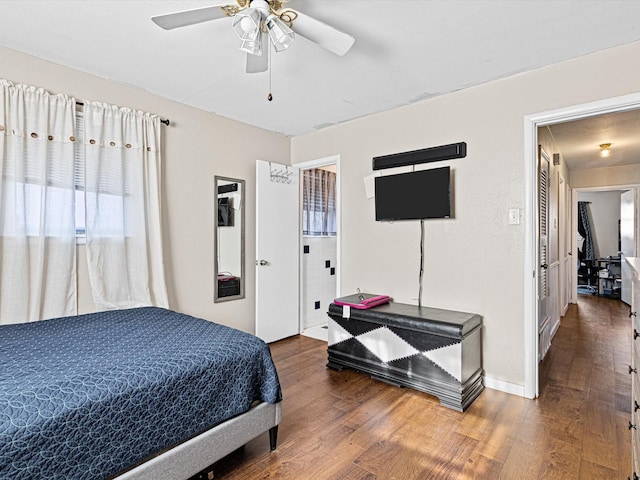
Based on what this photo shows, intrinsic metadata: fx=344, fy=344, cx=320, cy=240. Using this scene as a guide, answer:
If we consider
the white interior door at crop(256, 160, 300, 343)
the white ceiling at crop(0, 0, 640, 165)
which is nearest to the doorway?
the white interior door at crop(256, 160, 300, 343)

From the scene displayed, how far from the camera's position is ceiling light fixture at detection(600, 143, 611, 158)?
430 cm

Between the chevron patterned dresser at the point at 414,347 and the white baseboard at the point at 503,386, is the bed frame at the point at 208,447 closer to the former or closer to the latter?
the chevron patterned dresser at the point at 414,347

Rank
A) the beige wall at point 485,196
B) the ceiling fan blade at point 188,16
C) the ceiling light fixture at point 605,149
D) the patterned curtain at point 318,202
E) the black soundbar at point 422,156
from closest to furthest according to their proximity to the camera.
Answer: the ceiling fan blade at point 188,16, the beige wall at point 485,196, the black soundbar at point 422,156, the ceiling light fixture at point 605,149, the patterned curtain at point 318,202

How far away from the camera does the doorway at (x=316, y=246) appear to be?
4.30 m

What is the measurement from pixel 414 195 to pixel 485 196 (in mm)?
581

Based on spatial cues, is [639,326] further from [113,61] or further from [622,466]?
[113,61]

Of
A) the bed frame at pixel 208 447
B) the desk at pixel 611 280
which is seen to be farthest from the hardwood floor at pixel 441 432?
the desk at pixel 611 280

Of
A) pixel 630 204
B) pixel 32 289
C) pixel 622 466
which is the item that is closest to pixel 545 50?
pixel 622 466

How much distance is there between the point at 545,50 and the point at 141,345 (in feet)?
9.92

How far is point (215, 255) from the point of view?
3.50m

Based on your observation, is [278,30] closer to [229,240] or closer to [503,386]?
[229,240]

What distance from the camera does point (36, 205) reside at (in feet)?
7.76

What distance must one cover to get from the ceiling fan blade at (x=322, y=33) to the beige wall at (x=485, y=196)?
4.86ft

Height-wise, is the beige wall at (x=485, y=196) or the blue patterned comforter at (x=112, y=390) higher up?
the beige wall at (x=485, y=196)
